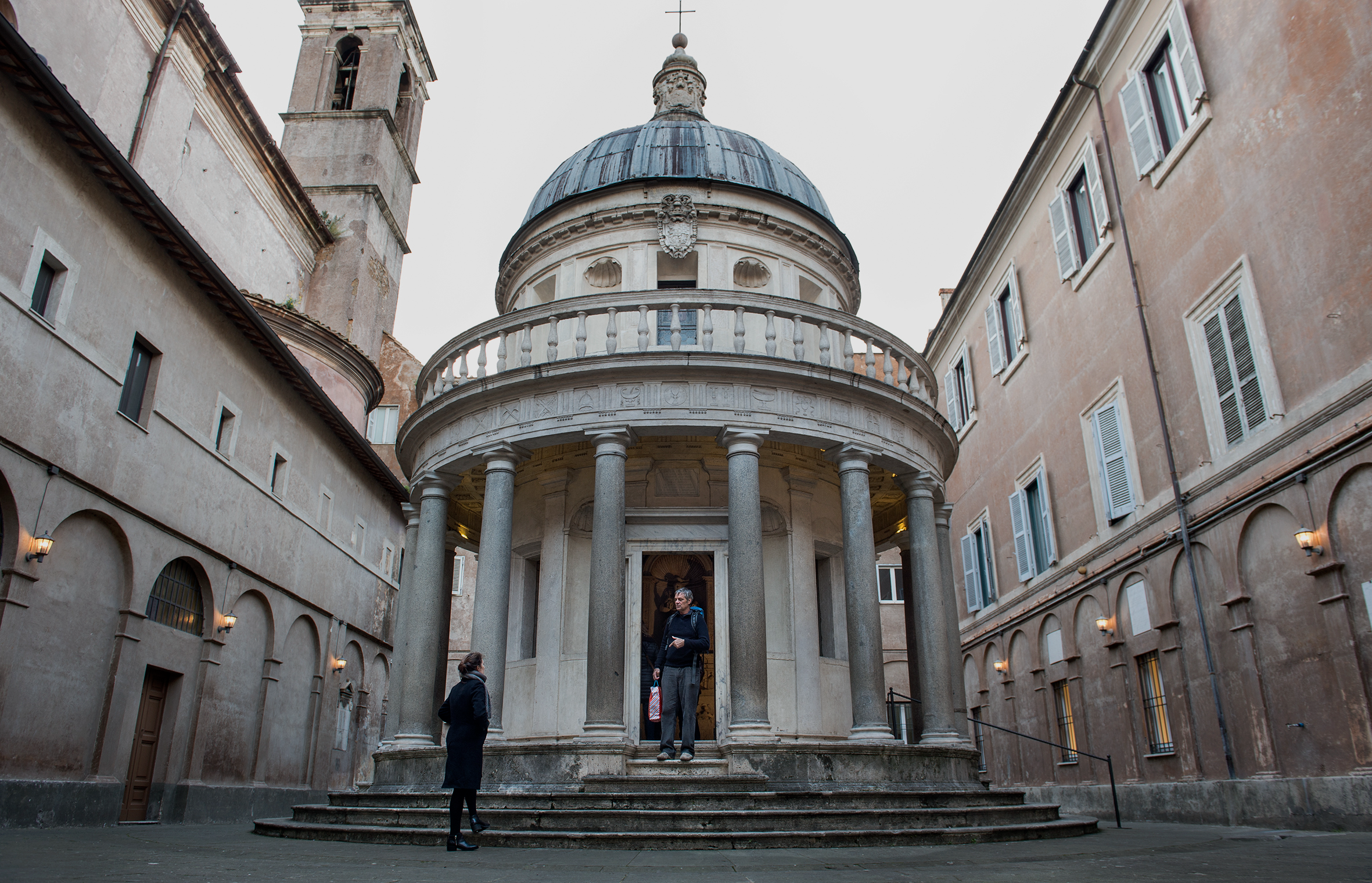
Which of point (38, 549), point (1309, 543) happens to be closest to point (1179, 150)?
point (1309, 543)

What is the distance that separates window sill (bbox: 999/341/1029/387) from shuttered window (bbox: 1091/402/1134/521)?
15.2 ft

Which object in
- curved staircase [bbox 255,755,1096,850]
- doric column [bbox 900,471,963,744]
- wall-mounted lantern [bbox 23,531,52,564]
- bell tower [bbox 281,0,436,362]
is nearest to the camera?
→ curved staircase [bbox 255,755,1096,850]

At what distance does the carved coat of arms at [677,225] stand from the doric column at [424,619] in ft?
21.5

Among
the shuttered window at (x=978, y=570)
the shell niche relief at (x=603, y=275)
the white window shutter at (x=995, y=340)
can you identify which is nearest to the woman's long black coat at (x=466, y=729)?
the shell niche relief at (x=603, y=275)

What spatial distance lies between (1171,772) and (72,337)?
20366mm

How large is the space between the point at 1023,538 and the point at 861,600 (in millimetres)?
12462

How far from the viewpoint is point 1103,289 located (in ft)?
66.0

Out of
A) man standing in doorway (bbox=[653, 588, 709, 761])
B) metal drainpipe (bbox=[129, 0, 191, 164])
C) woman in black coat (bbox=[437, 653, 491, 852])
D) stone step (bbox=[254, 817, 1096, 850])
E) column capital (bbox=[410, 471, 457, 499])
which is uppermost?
metal drainpipe (bbox=[129, 0, 191, 164])

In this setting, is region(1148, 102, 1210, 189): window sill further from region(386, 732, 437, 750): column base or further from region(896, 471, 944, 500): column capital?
region(386, 732, 437, 750): column base

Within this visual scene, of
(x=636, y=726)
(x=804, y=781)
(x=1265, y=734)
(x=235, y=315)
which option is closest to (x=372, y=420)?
(x=235, y=315)

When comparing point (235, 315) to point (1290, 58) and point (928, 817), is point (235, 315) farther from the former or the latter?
point (1290, 58)

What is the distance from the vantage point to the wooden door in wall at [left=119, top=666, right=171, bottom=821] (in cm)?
1631

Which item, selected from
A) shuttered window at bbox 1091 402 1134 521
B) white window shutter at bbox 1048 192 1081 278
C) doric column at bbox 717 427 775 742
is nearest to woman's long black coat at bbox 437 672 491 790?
doric column at bbox 717 427 775 742

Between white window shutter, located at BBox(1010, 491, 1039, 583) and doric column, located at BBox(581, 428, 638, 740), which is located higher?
white window shutter, located at BBox(1010, 491, 1039, 583)
